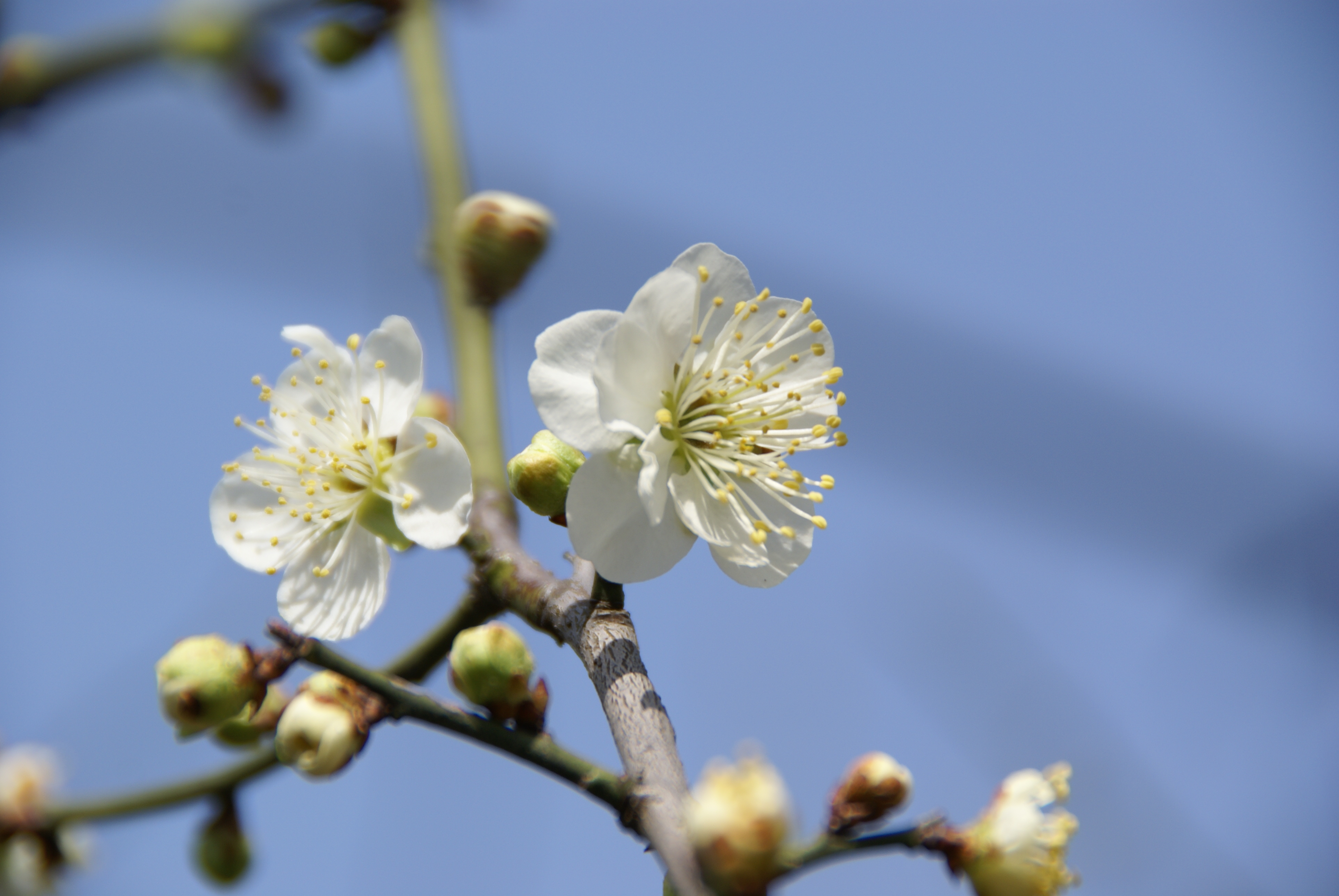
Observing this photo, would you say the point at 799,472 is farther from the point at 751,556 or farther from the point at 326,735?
the point at 326,735

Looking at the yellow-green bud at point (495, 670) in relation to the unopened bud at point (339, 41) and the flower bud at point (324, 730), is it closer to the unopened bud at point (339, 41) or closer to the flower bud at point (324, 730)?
the flower bud at point (324, 730)

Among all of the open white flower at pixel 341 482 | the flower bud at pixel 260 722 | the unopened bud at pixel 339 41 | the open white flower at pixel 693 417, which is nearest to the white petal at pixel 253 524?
the open white flower at pixel 341 482

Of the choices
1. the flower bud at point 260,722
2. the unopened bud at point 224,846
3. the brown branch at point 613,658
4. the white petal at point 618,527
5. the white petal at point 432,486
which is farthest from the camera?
the unopened bud at point 224,846

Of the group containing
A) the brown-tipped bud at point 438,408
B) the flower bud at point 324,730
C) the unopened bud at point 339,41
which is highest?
the unopened bud at point 339,41

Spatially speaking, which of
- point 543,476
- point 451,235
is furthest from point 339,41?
point 543,476

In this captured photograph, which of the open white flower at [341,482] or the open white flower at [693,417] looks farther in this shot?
the open white flower at [341,482]

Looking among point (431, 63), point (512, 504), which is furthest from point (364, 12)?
point (512, 504)
